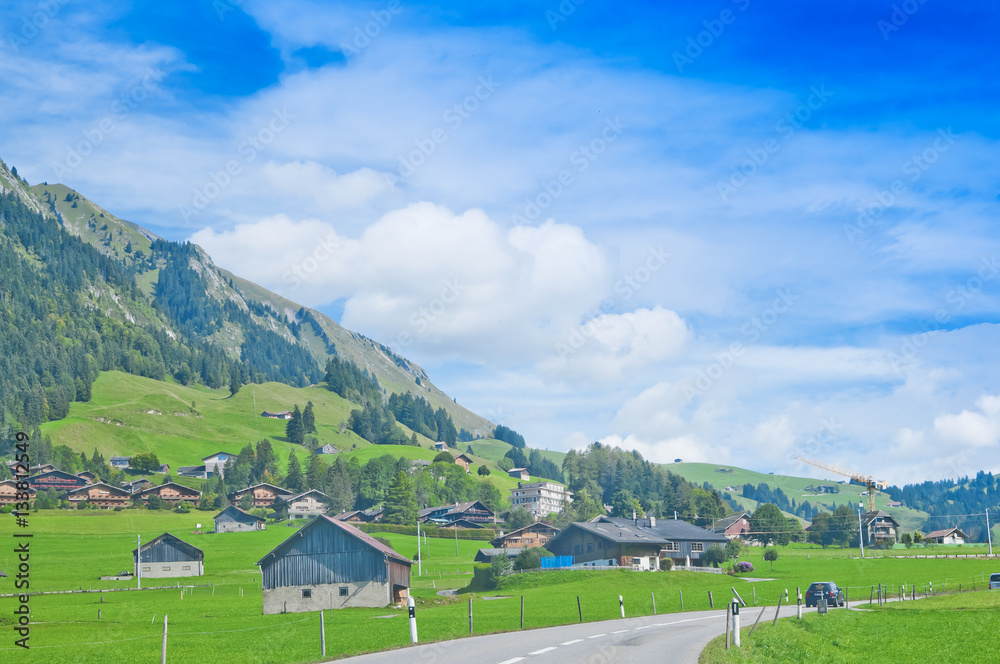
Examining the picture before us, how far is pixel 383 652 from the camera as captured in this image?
2548 centimetres

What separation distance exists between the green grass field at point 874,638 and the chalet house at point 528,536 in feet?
336

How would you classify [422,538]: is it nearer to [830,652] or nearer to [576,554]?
[576,554]

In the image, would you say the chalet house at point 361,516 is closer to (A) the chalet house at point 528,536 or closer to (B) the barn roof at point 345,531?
(A) the chalet house at point 528,536

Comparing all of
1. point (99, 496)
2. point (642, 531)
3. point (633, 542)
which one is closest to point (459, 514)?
point (99, 496)

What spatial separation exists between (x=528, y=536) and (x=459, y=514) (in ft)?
134

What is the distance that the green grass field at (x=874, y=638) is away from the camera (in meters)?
23.4

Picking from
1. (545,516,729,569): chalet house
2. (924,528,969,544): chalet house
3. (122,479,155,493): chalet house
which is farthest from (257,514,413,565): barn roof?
(924,528,969,544): chalet house

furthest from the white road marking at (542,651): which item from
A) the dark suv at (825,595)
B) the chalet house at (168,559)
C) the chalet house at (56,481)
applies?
the chalet house at (56,481)

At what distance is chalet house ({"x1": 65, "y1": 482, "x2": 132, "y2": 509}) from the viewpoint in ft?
580

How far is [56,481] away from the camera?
184 metres

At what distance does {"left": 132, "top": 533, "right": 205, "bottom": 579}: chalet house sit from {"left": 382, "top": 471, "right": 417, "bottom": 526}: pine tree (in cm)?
6394

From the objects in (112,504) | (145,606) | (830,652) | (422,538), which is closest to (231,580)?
(145,606)

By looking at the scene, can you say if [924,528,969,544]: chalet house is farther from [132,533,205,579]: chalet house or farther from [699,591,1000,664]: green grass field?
[699,591,1000,664]: green grass field

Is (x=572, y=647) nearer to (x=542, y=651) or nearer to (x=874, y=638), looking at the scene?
Answer: (x=542, y=651)
